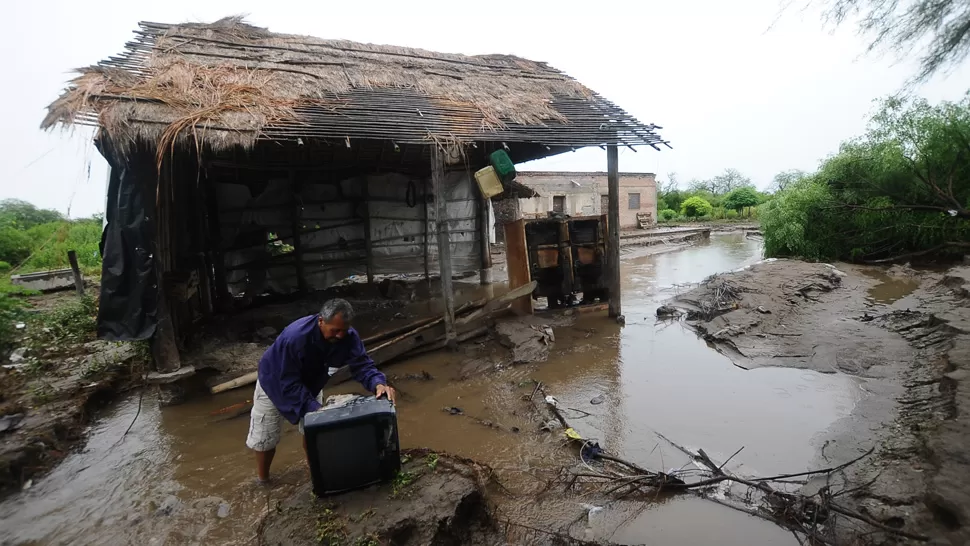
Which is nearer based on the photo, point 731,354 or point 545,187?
point 731,354

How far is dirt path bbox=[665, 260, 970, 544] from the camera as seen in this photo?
9.91 ft

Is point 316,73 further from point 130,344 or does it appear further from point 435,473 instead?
point 435,473

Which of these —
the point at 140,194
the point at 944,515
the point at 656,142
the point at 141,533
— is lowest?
the point at 141,533

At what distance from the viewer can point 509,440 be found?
4.34 meters

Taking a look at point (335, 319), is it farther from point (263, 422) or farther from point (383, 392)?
point (263, 422)

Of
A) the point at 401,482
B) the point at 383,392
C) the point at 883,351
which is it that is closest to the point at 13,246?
the point at 383,392

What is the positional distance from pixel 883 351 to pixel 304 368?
23.8 feet

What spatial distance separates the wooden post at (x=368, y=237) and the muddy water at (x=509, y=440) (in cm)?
409

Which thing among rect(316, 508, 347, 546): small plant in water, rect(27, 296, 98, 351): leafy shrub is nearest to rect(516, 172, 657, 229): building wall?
rect(27, 296, 98, 351): leafy shrub

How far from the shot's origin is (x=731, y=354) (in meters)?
6.66

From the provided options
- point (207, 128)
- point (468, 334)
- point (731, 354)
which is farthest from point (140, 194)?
point (731, 354)

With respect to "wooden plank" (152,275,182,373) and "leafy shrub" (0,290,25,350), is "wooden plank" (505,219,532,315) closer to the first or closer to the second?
"wooden plank" (152,275,182,373)

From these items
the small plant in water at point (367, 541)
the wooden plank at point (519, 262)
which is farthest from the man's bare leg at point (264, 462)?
the wooden plank at point (519, 262)

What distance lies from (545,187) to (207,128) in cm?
2082
